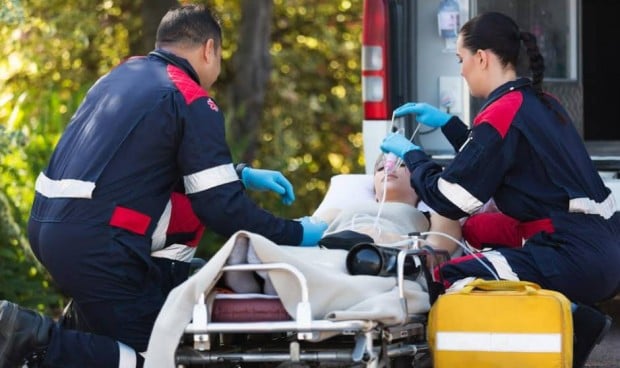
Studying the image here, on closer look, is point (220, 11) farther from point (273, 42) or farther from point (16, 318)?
point (16, 318)

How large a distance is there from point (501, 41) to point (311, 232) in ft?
3.35

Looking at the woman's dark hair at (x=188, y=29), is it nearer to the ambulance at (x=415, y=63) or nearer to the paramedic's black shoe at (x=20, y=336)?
the paramedic's black shoe at (x=20, y=336)

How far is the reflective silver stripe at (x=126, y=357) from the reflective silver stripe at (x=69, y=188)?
21.2 inches

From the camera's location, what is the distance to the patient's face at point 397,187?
21.3 ft

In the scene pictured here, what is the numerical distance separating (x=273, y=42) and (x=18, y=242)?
21.7 ft

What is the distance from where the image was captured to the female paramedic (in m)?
5.32

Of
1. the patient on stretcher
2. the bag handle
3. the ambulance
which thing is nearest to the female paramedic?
the bag handle

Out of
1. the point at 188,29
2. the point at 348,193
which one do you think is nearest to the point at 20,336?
the point at 188,29

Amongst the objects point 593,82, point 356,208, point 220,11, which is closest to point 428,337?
point 356,208

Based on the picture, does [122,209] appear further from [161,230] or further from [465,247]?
[465,247]

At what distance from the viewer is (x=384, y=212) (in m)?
6.20

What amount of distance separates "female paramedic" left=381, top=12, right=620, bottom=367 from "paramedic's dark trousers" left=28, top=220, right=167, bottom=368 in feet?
3.60

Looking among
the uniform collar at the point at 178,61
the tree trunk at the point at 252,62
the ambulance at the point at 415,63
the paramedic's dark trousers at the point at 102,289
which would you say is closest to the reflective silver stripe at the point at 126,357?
the paramedic's dark trousers at the point at 102,289

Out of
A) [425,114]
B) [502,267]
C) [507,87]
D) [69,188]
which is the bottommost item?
[502,267]
